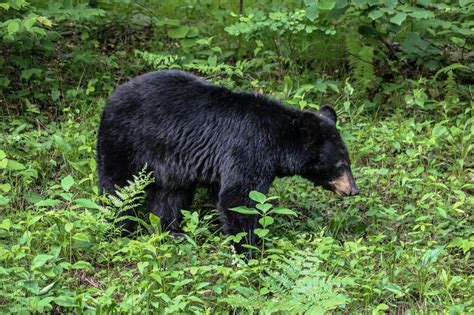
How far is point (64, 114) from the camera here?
305 inches

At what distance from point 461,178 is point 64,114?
3.97 metres

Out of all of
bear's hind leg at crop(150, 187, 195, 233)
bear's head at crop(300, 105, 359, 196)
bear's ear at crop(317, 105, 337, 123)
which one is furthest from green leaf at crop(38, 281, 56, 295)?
bear's ear at crop(317, 105, 337, 123)

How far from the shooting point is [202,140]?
5.77 metres

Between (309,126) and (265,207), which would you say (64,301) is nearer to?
(265,207)

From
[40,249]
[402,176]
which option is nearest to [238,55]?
[402,176]

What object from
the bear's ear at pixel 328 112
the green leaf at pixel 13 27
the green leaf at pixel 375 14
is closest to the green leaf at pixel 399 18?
the green leaf at pixel 375 14

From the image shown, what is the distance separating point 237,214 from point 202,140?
2.27 feet

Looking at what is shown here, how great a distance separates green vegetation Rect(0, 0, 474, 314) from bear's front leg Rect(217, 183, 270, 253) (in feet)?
0.48

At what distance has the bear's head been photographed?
5691 mm

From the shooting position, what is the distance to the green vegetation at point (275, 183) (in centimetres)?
471

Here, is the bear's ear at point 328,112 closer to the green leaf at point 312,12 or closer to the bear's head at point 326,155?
the bear's head at point 326,155

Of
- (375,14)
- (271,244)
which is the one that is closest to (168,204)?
(271,244)

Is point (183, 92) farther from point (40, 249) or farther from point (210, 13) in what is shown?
point (210, 13)

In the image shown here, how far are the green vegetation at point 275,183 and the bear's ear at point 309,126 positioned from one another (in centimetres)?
67
